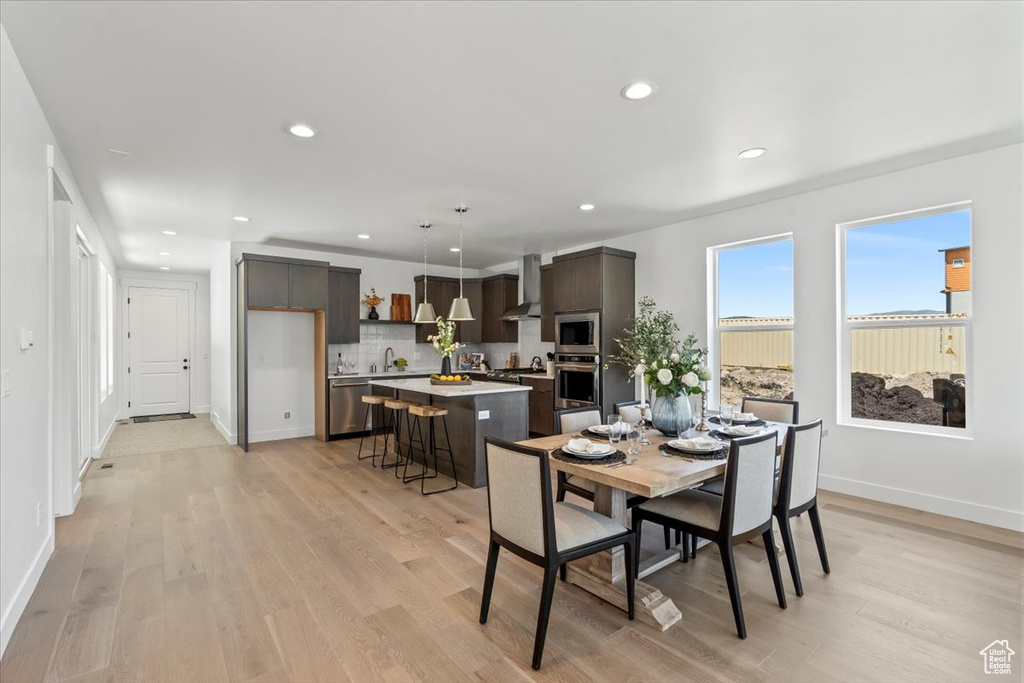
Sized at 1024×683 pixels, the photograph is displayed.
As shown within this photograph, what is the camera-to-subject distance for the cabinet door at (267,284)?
5789 mm

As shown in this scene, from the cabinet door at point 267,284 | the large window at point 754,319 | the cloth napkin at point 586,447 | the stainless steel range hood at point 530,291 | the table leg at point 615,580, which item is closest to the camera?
the table leg at point 615,580

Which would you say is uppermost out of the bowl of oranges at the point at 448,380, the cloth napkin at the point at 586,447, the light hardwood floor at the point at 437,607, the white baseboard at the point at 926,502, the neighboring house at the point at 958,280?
the neighboring house at the point at 958,280

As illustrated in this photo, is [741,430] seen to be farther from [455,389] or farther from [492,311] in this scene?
[492,311]

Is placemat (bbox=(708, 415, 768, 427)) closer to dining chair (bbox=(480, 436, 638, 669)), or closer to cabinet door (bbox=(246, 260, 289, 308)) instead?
dining chair (bbox=(480, 436, 638, 669))

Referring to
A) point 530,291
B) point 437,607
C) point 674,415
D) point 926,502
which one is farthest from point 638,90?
point 530,291

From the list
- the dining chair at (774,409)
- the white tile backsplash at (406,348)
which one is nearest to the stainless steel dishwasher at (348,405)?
the white tile backsplash at (406,348)

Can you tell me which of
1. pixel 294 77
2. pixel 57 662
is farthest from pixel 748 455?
pixel 57 662

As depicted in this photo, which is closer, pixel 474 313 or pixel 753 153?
pixel 753 153

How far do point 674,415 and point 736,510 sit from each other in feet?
2.49

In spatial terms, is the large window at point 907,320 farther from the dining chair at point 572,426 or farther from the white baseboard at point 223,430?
the white baseboard at point 223,430

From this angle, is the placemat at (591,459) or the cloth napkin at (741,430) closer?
the placemat at (591,459)

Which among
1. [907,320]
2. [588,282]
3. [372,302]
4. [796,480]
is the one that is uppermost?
[588,282]

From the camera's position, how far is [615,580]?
2445 millimetres

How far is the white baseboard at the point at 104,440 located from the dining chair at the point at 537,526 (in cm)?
557
